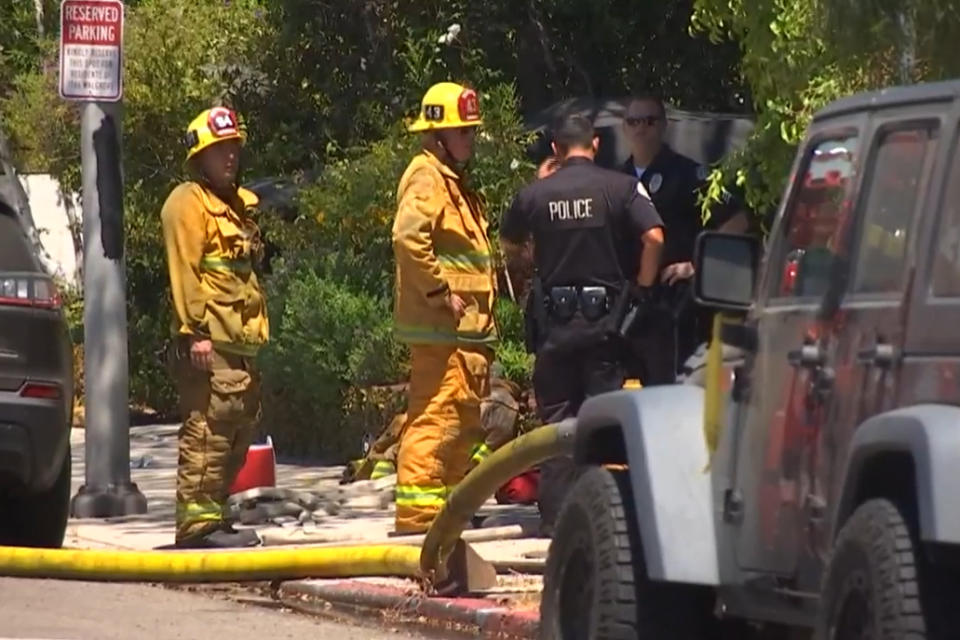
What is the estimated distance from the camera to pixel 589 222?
1027cm

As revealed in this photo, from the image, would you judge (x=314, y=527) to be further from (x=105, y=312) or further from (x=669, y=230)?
(x=669, y=230)

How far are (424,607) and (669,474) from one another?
2.87 metres

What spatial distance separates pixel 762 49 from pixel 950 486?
5.45 m

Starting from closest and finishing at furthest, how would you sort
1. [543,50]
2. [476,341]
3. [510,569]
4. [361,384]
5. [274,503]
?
[510,569]
[476,341]
[274,503]
[361,384]
[543,50]

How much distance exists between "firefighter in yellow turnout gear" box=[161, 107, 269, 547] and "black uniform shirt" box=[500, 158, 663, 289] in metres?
1.44

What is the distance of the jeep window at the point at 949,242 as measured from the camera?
5.39 meters

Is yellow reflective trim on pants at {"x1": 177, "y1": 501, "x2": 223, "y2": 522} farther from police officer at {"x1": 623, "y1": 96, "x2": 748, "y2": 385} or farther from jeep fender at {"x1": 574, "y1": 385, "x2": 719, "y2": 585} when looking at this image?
jeep fender at {"x1": 574, "y1": 385, "x2": 719, "y2": 585}

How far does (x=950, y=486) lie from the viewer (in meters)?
4.98

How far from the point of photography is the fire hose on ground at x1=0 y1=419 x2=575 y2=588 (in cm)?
884

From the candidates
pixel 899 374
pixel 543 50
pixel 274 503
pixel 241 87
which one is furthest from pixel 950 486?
pixel 241 87

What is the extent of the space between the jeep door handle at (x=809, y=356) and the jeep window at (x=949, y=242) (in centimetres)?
56

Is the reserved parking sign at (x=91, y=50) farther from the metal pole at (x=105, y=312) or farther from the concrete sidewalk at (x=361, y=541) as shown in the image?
the concrete sidewalk at (x=361, y=541)

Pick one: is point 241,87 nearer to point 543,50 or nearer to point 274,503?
point 543,50

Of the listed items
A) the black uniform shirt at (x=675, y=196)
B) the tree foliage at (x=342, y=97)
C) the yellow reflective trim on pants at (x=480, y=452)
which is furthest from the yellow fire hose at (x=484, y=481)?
the tree foliage at (x=342, y=97)
